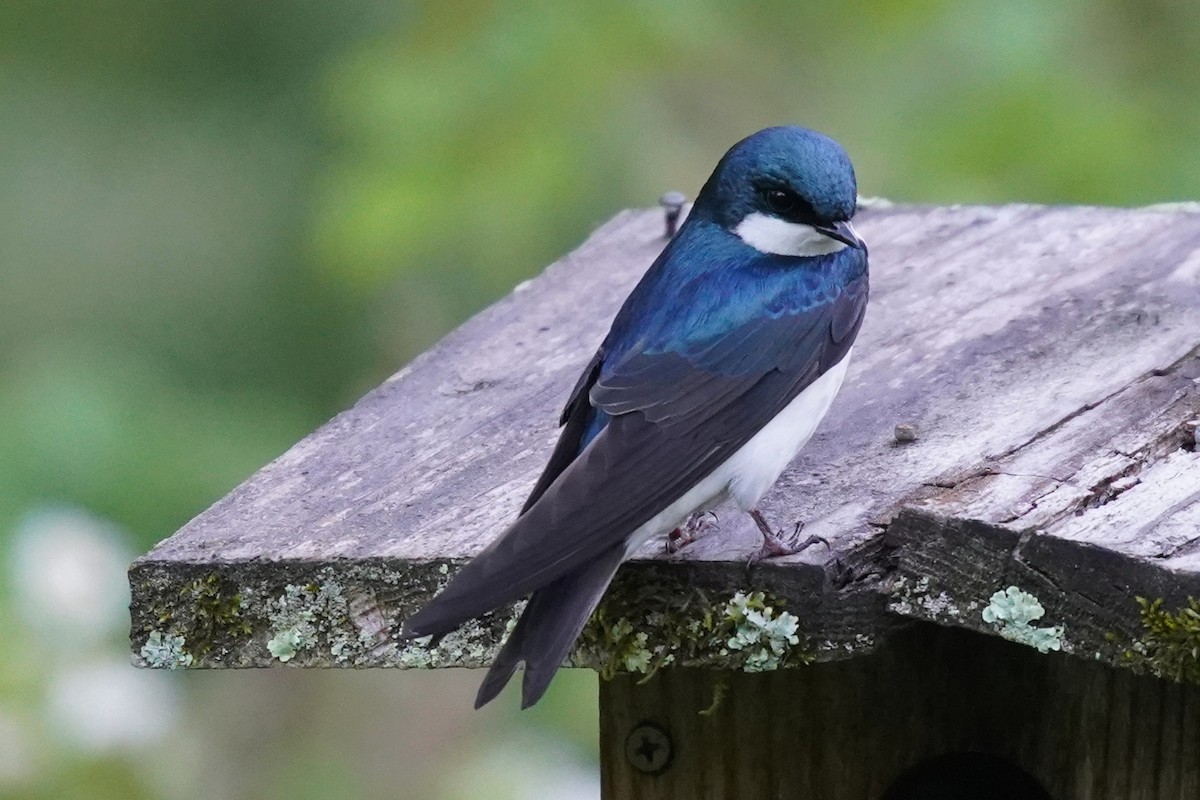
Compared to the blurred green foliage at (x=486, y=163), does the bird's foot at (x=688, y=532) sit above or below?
below

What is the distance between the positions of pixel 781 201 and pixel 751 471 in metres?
0.52

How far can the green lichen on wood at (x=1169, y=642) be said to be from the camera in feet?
4.89

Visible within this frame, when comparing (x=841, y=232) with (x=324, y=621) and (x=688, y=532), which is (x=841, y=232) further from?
(x=324, y=621)

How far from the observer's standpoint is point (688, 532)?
74.7 inches

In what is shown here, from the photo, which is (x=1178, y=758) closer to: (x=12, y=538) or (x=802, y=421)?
(x=802, y=421)

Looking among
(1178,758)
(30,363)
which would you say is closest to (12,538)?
(30,363)

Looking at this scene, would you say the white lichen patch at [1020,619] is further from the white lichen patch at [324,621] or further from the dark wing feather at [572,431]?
the white lichen patch at [324,621]

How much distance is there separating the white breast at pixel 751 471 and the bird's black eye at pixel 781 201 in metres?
0.34

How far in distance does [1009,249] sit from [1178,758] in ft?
3.69

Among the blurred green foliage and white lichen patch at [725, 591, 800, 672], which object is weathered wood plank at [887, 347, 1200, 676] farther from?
the blurred green foliage

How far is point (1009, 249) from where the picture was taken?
286 centimetres

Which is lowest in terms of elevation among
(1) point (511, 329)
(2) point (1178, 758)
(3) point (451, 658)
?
(2) point (1178, 758)

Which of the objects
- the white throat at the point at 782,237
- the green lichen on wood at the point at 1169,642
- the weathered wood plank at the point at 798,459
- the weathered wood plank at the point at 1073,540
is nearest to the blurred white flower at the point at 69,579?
the weathered wood plank at the point at 798,459

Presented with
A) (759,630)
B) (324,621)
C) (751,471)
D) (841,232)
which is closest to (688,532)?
(751,471)
